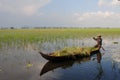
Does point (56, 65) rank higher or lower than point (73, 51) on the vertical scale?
lower

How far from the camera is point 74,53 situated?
1786 centimetres

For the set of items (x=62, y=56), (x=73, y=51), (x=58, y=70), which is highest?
(x=73, y=51)

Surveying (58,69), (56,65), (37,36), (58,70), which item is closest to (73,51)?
(56,65)

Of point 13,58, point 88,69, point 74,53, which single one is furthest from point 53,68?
point 13,58

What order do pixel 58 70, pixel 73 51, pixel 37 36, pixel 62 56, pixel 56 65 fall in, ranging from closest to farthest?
1. pixel 58 70
2. pixel 56 65
3. pixel 62 56
4. pixel 73 51
5. pixel 37 36

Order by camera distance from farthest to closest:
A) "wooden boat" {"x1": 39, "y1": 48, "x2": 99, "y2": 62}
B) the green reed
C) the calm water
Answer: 1. the green reed
2. "wooden boat" {"x1": 39, "y1": 48, "x2": 99, "y2": 62}
3. the calm water

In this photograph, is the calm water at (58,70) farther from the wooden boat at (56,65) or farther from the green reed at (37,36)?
the green reed at (37,36)

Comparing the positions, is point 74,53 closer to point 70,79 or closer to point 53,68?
point 53,68

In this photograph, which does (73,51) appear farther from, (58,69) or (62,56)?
(58,69)

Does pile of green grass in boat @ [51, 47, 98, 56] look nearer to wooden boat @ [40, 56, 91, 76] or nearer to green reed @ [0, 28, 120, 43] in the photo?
wooden boat @ [40, 56, 91, 76]

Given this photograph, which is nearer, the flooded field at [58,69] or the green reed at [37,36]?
the flooded field at [58,69]

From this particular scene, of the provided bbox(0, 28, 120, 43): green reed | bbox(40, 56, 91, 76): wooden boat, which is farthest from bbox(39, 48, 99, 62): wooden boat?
bbox(0, 28, 120, 43): green reed

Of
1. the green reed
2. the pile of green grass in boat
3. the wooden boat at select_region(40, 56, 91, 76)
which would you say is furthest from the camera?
the green reed

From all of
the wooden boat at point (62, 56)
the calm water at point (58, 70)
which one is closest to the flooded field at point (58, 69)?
the calm water at point (58, 70)
